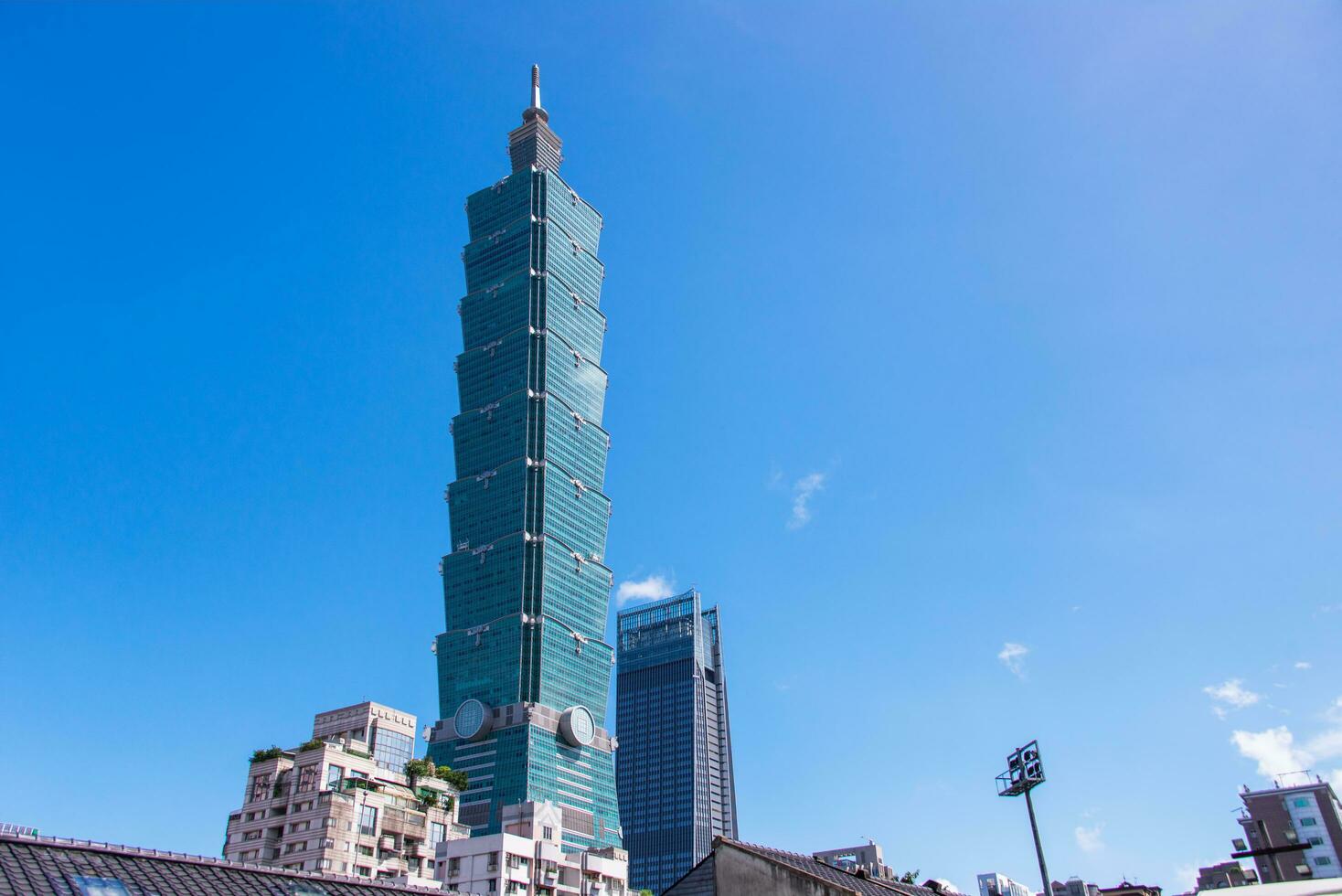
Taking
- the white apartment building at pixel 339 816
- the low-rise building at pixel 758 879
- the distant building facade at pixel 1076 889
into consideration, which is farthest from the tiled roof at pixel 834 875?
the white apartment building at pixel 339 816

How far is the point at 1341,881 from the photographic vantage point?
2775cm

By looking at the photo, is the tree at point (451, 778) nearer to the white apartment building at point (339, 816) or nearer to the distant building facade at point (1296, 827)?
the white apartment building at point (339, 816)

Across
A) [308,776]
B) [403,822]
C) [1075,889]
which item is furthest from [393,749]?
[1075,889]

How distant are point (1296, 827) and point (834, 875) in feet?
369

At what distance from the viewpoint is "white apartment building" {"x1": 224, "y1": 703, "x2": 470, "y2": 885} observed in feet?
387

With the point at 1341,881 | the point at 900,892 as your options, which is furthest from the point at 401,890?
the point at 1341,881

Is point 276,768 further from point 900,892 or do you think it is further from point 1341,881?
point 1341,881

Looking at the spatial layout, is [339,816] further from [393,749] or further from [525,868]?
[393,749]

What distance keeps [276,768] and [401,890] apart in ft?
313

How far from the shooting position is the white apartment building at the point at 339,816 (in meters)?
118

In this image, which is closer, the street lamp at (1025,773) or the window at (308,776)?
the street lamp at (1025,773)

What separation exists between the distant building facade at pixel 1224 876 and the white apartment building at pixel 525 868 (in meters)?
74.6

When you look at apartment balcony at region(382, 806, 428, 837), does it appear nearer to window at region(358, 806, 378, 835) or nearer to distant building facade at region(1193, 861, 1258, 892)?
window at region(358, 806, 378, 835)

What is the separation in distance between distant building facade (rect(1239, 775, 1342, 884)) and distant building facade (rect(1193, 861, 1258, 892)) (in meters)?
1.92
